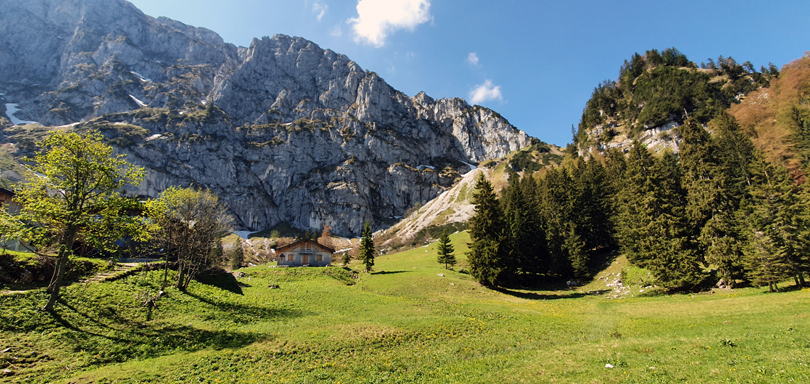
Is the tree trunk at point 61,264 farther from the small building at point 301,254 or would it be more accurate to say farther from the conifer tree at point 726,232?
the conifer tree at point 726,232

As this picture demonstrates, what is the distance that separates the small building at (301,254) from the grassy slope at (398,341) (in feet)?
133

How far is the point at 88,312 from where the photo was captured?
16.4m

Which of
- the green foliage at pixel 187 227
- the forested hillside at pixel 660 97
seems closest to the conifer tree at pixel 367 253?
the green foliage at pixel 187 227

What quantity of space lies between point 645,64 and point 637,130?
181ft

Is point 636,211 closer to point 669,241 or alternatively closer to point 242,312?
point 669,241

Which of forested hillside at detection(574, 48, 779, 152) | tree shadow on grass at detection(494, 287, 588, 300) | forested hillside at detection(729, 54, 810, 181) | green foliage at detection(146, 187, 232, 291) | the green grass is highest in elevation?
forested hillside at detection(574, 48, 779, 152)

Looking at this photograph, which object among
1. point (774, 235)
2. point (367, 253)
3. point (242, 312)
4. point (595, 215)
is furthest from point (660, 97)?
point (242, 312)

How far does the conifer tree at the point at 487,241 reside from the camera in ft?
127

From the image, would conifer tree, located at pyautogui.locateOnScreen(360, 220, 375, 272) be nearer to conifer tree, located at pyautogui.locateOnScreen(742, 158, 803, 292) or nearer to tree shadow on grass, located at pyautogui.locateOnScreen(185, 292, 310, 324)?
tree shadow on grass, located at pyautogui.locateOnScreen(185, 292, 310, 324)

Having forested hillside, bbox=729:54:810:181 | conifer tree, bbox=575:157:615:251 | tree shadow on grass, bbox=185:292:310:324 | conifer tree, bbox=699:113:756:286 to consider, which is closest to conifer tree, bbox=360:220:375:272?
tree shadow on grass, bbox=185:292:310:324

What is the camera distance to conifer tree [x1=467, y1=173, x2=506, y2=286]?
127 ft

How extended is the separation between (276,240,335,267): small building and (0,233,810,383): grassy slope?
4064cm

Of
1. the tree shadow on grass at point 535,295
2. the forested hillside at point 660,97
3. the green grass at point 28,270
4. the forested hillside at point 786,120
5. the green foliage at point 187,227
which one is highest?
the forested hillside at point 660,97

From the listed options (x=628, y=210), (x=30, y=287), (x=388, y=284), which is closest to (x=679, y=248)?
(x=628, y=210)
